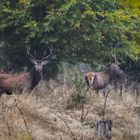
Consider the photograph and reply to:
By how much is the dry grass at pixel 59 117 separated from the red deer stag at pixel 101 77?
1.00 metres

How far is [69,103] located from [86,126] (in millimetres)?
1893

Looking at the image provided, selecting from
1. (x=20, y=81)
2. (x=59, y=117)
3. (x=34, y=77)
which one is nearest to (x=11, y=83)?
(x=20, y=81)

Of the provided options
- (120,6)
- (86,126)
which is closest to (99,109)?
(86,126)

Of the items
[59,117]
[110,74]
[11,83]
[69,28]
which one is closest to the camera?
[59,117]

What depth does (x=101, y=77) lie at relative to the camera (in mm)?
16516

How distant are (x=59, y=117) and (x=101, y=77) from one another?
550 cm

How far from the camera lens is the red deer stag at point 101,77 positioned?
15914 millimetres

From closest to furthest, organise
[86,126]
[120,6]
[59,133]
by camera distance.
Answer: [59,133] → [86,126] → [120,6]

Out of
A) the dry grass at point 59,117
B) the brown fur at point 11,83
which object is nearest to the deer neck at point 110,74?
the dry grass at point 59,117

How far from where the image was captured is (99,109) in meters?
13.5

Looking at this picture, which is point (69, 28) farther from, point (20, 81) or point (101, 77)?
point (20, 81)

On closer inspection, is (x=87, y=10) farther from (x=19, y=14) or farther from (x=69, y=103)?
(x=69, y=103)

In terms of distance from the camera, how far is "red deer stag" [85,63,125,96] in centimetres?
1591

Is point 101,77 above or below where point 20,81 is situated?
→ below
